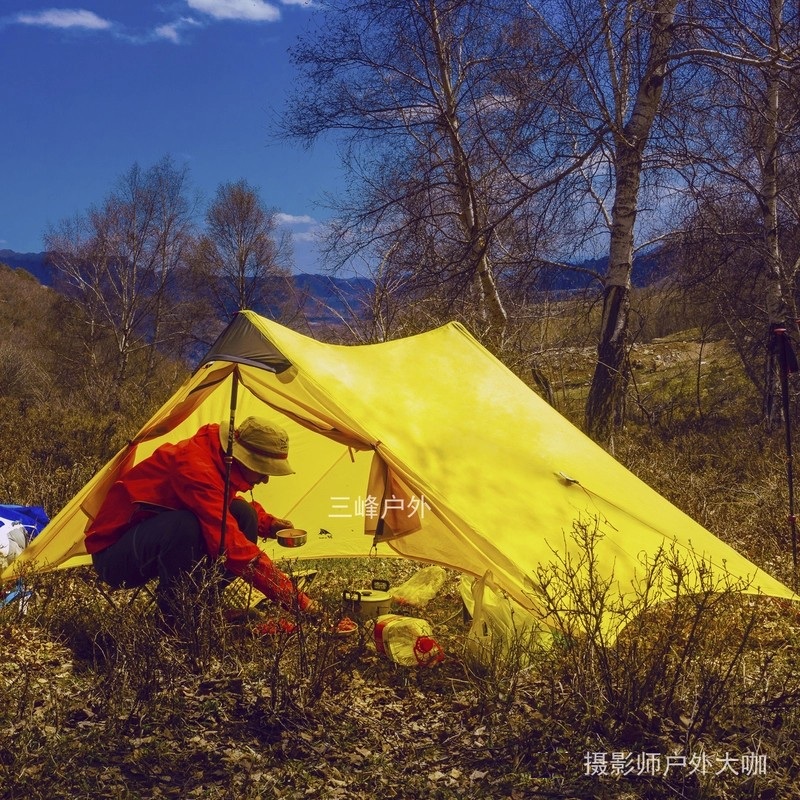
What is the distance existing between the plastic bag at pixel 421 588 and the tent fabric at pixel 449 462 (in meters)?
0.18

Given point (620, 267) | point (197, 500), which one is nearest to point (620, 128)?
point (620, 267)

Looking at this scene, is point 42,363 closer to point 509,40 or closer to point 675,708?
point 509,40

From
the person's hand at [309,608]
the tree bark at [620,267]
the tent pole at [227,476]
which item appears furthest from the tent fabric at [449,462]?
the tree bark at [620,267]

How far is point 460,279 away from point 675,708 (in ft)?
20.3

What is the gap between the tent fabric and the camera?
4125mm

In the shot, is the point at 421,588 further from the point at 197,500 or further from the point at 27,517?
the point at 27,517

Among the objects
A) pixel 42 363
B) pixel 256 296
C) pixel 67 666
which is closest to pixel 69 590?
pixel 67 666

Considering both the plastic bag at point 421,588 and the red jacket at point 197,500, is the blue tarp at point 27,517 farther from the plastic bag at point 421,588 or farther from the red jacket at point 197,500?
the plastic bag at point 421,588

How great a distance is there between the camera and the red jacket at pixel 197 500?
12.5 feet

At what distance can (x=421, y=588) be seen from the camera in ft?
16.2

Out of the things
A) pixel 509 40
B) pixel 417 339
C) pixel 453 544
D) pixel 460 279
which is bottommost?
pixel 453 544

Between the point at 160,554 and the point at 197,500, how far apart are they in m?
0.29

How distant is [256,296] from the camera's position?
111 feet

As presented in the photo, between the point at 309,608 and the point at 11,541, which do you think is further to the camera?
the point at 11,541
